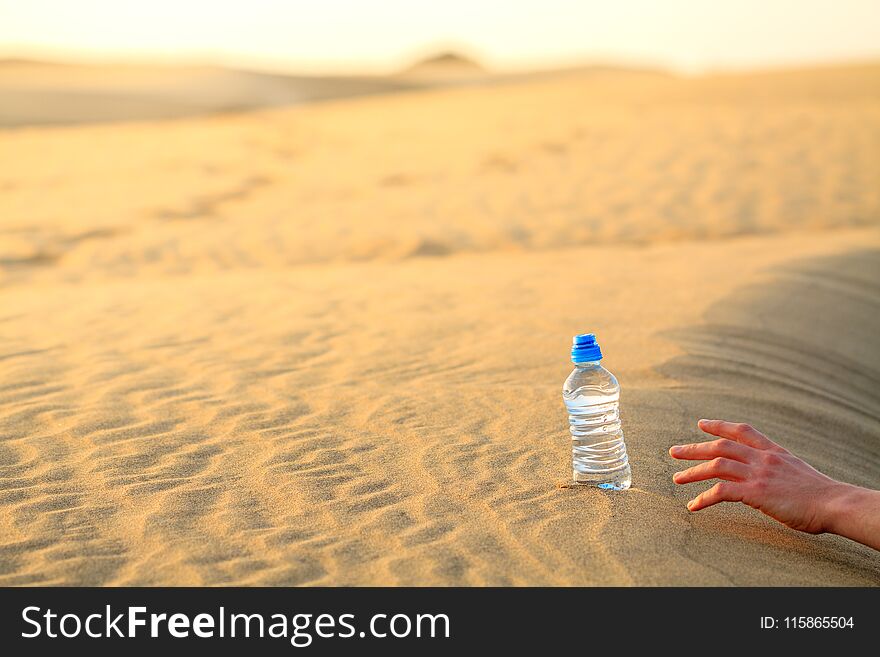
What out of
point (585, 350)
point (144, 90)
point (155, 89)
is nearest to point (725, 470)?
point (585, 350)

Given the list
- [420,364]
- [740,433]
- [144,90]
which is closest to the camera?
[740,433]

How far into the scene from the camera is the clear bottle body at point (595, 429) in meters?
3.76

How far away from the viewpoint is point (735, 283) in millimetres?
7234

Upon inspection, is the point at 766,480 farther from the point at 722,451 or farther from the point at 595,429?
the point at 595,429

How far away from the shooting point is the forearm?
3055mm

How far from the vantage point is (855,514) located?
10.1 feet

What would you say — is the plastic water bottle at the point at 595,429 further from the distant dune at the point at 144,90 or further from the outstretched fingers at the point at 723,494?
the distant dune at the point at 144,90

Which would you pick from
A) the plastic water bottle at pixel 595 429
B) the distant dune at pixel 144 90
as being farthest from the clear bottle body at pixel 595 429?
the distant dune at pixel 144 90

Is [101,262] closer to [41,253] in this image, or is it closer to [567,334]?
[41,253]

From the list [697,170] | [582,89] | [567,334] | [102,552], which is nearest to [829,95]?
[582,89]

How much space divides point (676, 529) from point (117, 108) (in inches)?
1074

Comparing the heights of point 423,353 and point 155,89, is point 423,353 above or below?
below

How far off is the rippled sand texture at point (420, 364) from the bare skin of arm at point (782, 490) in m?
0.16

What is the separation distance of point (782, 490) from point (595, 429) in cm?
89
